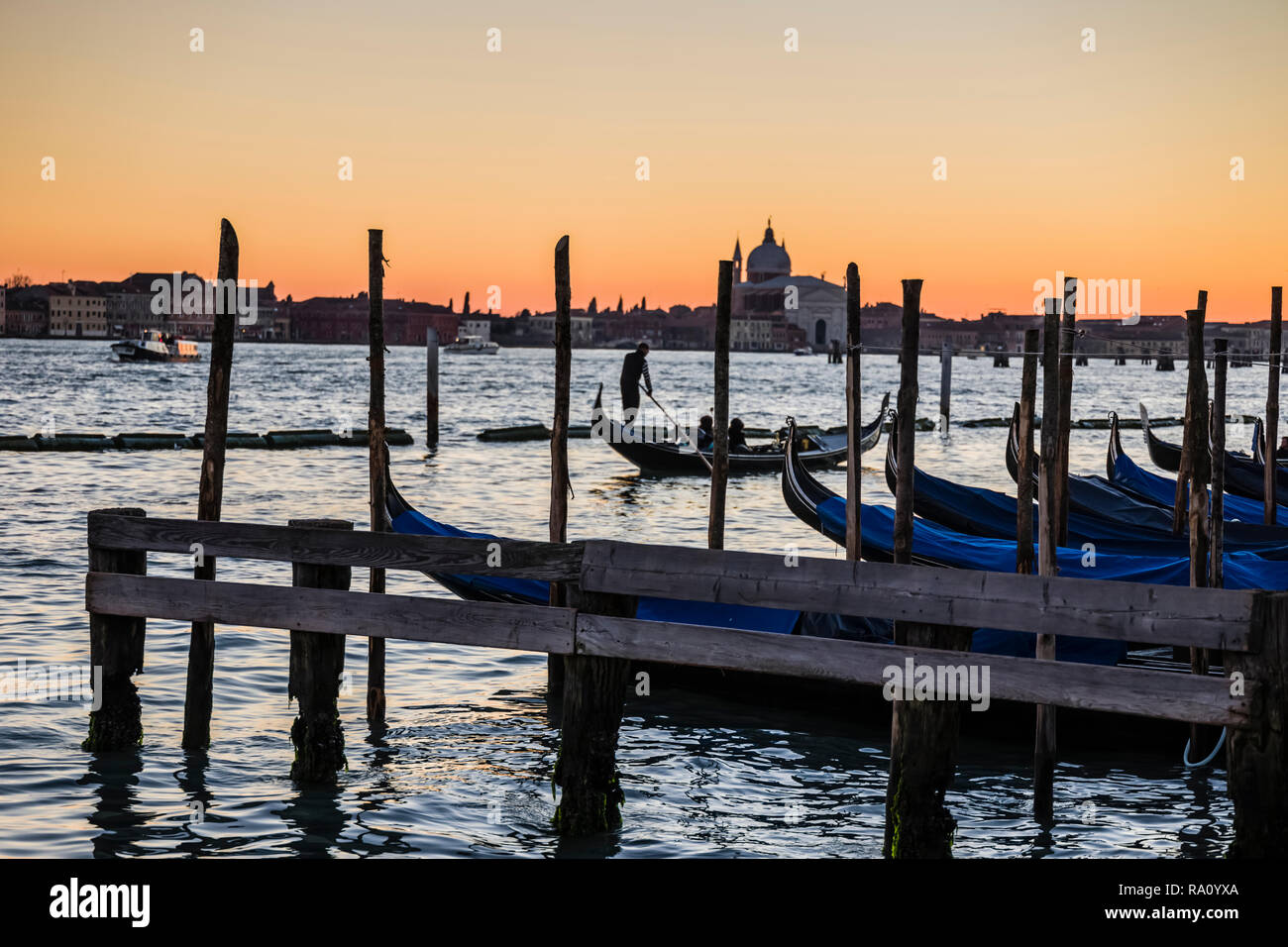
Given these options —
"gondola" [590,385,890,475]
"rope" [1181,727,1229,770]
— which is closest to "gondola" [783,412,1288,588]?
"rope" [1181,727,1229,770]

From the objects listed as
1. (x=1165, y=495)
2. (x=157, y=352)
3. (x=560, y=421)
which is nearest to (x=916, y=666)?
(x=560, y=421)

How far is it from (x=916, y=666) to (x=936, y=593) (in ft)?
0.68

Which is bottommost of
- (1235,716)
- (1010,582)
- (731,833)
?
(731,833)

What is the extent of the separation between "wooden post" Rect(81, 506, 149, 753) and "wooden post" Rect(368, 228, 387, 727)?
38.0 inches

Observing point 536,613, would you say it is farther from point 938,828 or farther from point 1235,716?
point 1235,716

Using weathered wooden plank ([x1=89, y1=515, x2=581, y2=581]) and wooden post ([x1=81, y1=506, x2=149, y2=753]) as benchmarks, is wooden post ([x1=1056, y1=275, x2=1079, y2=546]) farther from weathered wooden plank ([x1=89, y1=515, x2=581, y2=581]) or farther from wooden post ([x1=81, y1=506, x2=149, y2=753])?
wooden post ([x1=81, y1=506, x2=149, y2=753])

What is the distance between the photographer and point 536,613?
180 inches

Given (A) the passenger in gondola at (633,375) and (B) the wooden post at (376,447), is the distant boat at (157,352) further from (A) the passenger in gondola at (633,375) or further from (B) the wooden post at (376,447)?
(B) the wooden post at (376,447)

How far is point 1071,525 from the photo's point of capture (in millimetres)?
8414

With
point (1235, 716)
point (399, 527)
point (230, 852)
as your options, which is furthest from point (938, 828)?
point (399, 527)

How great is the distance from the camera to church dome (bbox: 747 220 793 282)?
150 meters
